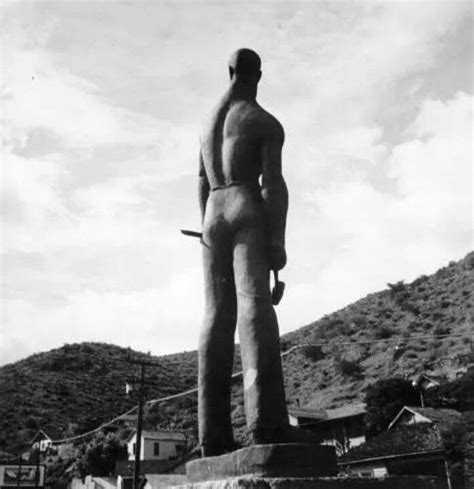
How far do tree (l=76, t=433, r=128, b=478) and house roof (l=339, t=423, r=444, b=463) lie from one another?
1014 inches

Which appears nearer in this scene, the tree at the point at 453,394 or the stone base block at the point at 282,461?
the stone base block at the point at 282,461

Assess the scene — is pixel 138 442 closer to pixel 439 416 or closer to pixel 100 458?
pixel 439 416

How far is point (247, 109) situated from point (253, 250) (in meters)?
1.40

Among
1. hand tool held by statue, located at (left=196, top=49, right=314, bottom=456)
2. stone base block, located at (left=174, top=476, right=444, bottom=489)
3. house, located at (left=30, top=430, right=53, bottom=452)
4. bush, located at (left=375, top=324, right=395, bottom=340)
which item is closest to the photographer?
stone base block, located at (left=174, top=476, right=444, bottom=489)

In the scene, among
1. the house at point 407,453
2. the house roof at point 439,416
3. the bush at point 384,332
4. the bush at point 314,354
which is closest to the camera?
the house at point 407,453

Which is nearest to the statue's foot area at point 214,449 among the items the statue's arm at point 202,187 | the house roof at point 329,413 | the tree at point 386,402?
the statue's arm at point 202,187

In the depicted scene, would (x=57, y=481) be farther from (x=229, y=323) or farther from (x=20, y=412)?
(x=229, y=323)

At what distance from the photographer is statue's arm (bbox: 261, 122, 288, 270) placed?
588cm

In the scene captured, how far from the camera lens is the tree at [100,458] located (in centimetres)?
4822

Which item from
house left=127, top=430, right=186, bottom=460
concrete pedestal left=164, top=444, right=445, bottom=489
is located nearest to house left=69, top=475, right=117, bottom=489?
house left=127, top=430, right=186, bottom=460

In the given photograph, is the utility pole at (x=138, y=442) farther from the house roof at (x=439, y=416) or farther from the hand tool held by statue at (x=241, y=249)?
the hand tool held by statue at (x=241, y=249)

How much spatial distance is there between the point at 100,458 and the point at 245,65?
4686cm

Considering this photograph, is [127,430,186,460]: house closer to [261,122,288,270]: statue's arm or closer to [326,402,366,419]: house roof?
[326,402,366,419]: house roof

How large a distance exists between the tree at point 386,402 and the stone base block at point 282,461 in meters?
35.2
